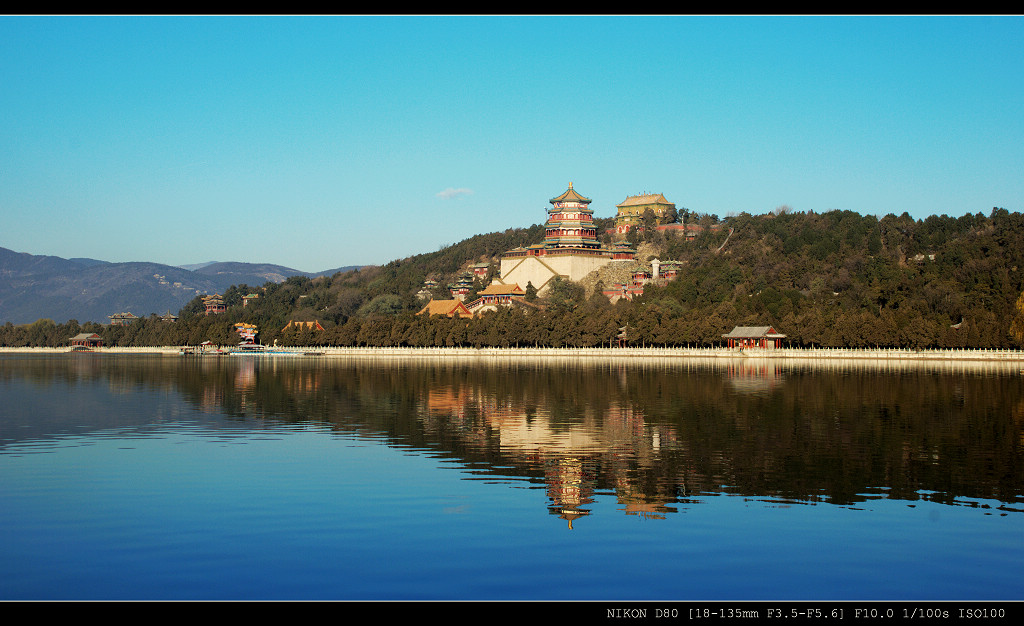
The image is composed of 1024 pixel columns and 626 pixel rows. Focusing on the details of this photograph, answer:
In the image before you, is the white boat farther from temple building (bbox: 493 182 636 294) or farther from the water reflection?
the water reflection

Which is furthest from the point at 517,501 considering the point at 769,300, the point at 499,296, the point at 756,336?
the point at 499,296

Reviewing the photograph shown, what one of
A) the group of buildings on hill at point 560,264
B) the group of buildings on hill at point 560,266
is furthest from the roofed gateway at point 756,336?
the group of buildings on hill at point 560,264

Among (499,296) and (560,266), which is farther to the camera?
(560,266)

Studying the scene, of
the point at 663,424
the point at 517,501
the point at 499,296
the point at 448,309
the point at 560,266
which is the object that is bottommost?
the point at 517,501

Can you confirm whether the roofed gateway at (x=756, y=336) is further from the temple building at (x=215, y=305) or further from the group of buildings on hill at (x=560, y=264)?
the temple building at (x=215, y=305)

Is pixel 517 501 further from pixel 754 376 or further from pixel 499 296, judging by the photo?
pixel 499 296
